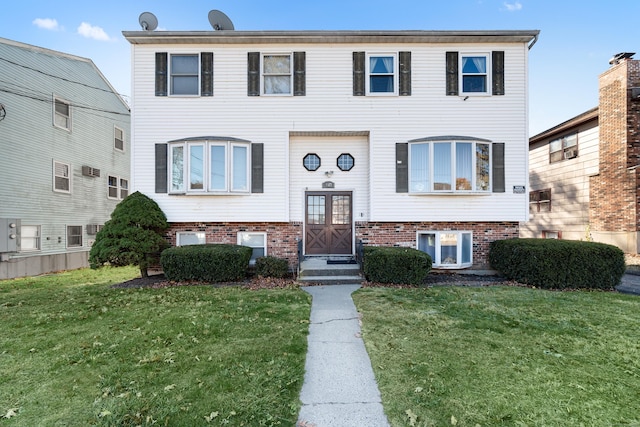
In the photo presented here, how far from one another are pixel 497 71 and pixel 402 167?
4.14 meters

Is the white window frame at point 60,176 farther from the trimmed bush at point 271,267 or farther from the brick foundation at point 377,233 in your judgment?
the trimmed bush at point 271,267

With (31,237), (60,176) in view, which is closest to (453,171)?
(60,176)

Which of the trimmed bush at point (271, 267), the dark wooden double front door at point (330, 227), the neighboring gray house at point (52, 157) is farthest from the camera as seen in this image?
the neighboring gray house at point (52, 157)

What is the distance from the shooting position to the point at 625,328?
4.54 meters

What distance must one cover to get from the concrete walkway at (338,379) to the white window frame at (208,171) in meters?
5.13

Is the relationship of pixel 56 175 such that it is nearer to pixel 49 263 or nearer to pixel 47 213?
pixel 47 213

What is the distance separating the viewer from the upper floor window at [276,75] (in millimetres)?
9234

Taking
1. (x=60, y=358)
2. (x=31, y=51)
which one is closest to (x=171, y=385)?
(x=60, y=358)

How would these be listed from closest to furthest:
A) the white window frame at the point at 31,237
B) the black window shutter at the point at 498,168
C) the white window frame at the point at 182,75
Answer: the black window shutter at the point at 498,168 < the white window frame at the point at 182,75 < the white window frame at the point at 31,237

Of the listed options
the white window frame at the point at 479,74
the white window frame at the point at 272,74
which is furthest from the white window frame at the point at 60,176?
the white window frame at the point at 479,74

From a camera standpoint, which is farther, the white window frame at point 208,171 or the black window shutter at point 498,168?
the black window shutter at point 498,168

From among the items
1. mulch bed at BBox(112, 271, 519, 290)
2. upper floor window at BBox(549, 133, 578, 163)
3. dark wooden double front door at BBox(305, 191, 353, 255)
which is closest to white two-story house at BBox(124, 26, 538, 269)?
mulch bed at BBox(112, 271, 519, 290)

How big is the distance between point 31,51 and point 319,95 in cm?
1136

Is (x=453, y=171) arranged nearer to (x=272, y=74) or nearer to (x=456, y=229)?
(x=456, y=229)
